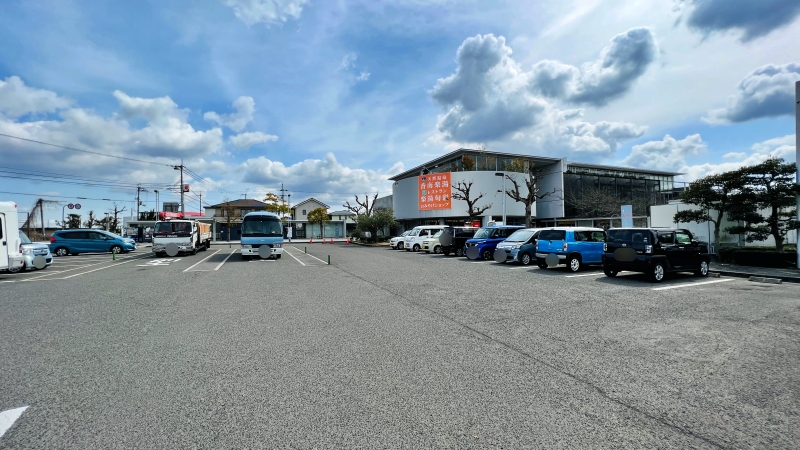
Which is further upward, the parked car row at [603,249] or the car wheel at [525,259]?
the parked car row at [603,249]

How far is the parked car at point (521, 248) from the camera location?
16656 mm

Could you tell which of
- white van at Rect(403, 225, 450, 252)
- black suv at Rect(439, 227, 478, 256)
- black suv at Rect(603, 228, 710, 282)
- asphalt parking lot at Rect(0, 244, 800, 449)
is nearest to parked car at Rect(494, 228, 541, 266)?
black suv at Rect(603, 228, 710, 282)

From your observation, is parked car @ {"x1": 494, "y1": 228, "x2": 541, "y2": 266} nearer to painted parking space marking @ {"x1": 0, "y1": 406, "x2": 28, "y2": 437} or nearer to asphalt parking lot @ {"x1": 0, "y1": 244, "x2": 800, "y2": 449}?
asphalt parking lot @ {"x1": 0, "y1": 244, "x2": 800, "y2": 449}

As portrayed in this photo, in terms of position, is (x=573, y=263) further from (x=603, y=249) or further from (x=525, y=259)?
(x=525, y=259)

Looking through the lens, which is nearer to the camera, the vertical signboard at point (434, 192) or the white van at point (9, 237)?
the white van at point (9, 237)

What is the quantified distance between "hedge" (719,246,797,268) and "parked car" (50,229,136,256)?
3206cm

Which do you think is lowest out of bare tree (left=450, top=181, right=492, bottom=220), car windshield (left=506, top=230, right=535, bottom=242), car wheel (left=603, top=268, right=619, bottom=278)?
car wheel (left=603, top=268, right=619, bottom=278)

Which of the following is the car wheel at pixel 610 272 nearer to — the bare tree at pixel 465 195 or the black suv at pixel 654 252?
the black suv at pixel 654 252

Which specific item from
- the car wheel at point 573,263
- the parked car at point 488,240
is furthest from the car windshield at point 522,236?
the car wheel at point 573,263

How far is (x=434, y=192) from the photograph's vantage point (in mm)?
43969

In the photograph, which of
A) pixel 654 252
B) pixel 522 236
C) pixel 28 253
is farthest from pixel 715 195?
pixel 28 253

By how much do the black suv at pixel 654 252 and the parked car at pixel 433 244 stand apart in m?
13.8

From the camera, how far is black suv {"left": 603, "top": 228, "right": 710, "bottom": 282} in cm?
1157

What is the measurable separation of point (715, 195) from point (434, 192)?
98.1ft
